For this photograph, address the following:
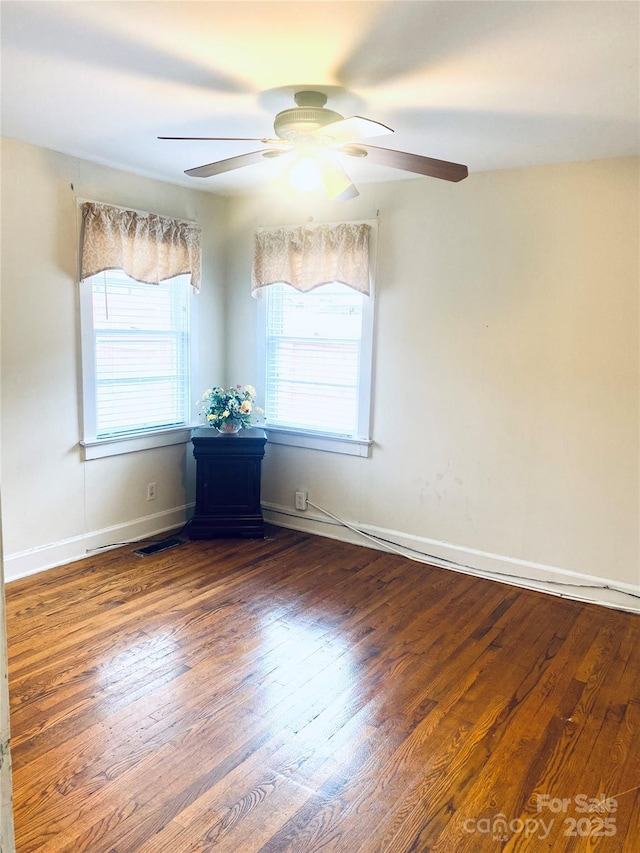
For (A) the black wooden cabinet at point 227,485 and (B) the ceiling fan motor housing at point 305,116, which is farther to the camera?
(A) the black wooden cabinet at point 227,485

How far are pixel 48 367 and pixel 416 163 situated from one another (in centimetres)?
240

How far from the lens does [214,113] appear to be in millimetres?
2711

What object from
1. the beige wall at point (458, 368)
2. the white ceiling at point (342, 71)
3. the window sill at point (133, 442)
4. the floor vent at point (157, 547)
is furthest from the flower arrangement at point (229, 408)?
the white ceiling at point (342, 71)

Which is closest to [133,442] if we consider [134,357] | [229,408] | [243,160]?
[134,357]

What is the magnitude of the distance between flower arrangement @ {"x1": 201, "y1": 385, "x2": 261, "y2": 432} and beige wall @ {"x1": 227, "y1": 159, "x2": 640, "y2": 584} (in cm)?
75

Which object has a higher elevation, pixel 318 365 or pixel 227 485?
pixel 318 365

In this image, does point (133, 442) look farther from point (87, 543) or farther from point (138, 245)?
point (138, 245)

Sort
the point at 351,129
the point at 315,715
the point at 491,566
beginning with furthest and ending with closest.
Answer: the point at 491,566
the point at 315,715
the point at 351,129

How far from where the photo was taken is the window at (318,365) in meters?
4.14

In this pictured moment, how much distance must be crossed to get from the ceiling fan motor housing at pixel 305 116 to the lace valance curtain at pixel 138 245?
65.4 inches

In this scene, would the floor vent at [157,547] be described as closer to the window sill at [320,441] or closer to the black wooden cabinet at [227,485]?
the black wooden cabinet at [227,485]

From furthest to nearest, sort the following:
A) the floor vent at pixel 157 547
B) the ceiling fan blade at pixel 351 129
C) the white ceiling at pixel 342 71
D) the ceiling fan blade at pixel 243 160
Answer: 1. the floor vent at pixel 157 547
2. the ceiling fan blade at pixel 243 160
3. the ceiling fan blade at pixel 351 129
4. the white ceiling at pixel 342 71

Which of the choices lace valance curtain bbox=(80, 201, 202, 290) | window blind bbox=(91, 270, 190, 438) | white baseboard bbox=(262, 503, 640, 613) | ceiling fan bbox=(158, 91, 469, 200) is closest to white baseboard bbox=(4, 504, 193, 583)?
window blind bbox=(91, 270, 190, 438)

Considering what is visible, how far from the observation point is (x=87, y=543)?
12.6 feet
